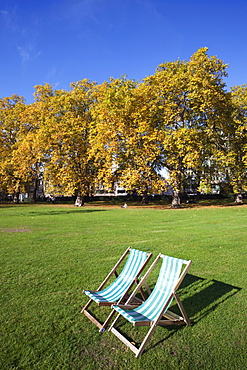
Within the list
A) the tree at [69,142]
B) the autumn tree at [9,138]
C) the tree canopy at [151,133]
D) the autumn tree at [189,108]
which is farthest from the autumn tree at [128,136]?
the autumn tree at [9,138]

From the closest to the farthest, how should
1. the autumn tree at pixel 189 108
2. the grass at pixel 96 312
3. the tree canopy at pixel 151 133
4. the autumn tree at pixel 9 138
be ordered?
the grass at pixel 96 312
the autumn tree at pixel 189 108
the tree canopy at pixel 151 133
the autumn tree at pixel 9 138

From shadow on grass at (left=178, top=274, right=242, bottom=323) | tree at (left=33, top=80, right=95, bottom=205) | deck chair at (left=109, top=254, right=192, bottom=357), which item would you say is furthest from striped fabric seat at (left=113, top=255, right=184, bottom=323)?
tree at (left=33, top=80, right=95, bottom=205)

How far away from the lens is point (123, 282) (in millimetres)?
5352

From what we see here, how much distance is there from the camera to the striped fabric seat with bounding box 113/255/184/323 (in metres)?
4.23

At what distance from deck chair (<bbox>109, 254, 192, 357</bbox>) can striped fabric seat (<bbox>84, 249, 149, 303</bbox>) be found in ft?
1.22

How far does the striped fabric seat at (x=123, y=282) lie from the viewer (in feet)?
16.4

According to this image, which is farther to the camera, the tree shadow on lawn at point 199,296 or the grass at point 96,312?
the tree shadow on lawn at point 199,296

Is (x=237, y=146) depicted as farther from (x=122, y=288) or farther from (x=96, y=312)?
(x=96, y=312)

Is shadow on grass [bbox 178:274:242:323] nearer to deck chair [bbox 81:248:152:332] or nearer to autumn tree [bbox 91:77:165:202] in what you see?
deck chair [bbox 81:248:152:332]

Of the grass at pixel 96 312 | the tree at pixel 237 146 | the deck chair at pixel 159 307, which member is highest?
the tree at pixel 237 146

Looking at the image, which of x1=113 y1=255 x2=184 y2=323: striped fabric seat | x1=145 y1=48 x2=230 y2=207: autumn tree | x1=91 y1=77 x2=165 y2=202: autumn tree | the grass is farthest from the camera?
x1=91 y1=77 x2=165 y2=202: autumn tree

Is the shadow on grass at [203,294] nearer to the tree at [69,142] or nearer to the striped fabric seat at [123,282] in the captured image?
the striped fabric seat at [123,282]

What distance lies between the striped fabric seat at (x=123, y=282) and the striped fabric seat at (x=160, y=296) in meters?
0.45

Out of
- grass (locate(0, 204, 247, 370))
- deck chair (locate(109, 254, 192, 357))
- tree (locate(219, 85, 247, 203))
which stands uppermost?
tree (locate(219, 85, 247, 203))
